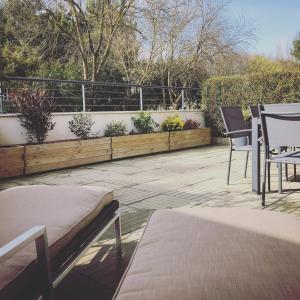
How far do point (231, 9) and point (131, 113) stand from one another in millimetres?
7300

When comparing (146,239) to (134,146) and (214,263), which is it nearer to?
(214,263)

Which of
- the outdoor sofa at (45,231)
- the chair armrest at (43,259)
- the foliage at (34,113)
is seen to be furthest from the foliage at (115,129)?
the chair armrest at (43,259)

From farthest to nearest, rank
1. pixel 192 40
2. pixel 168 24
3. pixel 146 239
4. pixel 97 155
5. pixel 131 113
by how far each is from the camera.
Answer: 1. pixel 192 40
2. pixel 168 24
3. pixel 131 113
4. pixel 97 155
5. pixel 146 239

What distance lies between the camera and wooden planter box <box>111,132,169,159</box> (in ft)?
21.4

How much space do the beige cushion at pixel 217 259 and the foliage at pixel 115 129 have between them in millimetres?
5350

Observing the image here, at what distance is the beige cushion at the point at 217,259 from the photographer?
920 millimetres

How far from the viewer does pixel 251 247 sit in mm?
1175

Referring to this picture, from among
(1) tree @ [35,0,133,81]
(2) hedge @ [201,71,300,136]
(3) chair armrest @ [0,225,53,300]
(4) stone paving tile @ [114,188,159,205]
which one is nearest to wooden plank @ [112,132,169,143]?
(2) hedge @ [201,71,300,136]

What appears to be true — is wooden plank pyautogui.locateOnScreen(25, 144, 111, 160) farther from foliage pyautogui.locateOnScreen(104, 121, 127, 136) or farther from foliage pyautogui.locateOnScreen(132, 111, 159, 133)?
foliage pyautogui.locateOnScreen(132, 111, 159, 133)

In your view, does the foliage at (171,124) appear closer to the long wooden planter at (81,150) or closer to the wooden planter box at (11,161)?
the long wooden planter at (81,150)

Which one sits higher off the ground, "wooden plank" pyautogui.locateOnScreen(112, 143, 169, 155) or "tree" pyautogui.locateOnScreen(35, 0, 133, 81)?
"tree" pyautogui.locateOnScreen(35, 0, 133, 81)

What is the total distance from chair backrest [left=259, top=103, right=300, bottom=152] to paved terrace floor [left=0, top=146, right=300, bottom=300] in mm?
590

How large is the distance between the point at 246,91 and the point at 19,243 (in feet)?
27.7

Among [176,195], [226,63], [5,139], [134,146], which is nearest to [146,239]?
[176,195]
